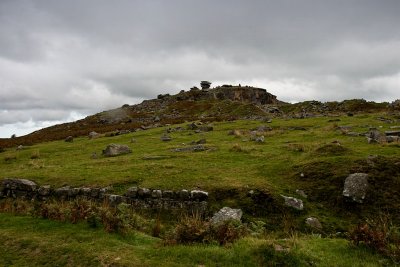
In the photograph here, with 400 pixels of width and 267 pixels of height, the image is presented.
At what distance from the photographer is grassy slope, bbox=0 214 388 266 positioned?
11.2 metres

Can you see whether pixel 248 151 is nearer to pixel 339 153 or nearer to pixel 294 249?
pixel 339 153

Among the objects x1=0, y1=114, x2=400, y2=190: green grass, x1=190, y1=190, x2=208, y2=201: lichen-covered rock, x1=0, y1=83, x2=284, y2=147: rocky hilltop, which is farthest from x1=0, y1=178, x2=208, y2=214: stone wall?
x1=0, y1=83, x2=284, y2=147: rocky hilltop

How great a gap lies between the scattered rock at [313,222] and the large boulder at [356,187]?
253 centimetres

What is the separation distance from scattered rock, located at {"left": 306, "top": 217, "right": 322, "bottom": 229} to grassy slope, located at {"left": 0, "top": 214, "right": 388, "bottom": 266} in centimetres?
359

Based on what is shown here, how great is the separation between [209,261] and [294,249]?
2603mm

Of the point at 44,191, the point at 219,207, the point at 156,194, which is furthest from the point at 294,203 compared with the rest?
the point at 44,191

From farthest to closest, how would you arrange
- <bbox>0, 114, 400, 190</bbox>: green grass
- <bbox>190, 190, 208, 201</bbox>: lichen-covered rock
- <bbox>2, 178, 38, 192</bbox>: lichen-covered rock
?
<bbox>2, 178, 38, 192</bbox>: lichen-covered rock → <bbox>0, 114, 400, 190</bbox>: green grass → <bbox>190, 190, 208, 201</bbox>: lichen-covered rock

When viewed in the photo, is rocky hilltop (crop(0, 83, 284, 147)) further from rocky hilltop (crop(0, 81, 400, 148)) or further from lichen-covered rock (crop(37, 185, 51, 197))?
lichen-covered rock (crop(37, 185, 51, 197))

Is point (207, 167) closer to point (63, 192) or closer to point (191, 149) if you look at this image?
point (191, 149)

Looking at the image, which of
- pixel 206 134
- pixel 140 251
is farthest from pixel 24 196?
pixel 206 134

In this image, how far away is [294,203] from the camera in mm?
18234

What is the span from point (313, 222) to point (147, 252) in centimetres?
812

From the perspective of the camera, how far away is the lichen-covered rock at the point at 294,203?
1805cm

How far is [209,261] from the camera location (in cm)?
1138
